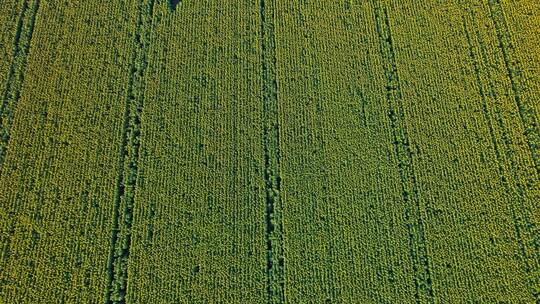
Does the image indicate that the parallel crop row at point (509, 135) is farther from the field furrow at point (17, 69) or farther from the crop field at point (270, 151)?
the field furrow at point (17, 69)

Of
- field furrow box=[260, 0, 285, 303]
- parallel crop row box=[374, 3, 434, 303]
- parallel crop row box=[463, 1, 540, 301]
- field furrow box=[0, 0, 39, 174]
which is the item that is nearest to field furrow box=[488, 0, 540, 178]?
parallel crop row box=[463, 1, 540, 301]

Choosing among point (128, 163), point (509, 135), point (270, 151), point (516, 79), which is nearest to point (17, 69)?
point (128, 163)

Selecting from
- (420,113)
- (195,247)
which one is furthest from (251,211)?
(420,113)

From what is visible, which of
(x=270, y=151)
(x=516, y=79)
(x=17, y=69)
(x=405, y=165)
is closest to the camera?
(x=405, y=165)

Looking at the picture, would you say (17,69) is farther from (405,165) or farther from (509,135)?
(509,135)

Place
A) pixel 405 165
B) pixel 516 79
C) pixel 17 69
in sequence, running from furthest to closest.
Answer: pixel 17 69 → pixel 516 79 → pixel 405 165

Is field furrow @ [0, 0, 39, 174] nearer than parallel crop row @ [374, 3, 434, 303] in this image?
No

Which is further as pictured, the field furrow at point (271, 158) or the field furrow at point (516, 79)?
the field furrow at point (516, 79)

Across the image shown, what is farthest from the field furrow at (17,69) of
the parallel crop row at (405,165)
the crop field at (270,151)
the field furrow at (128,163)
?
the parallel crop row at (405,165)

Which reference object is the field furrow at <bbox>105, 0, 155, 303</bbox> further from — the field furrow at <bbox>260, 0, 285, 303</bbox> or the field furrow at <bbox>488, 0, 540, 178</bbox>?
the field furrow at <bbox>488, 0, 540, 178</bbox>
